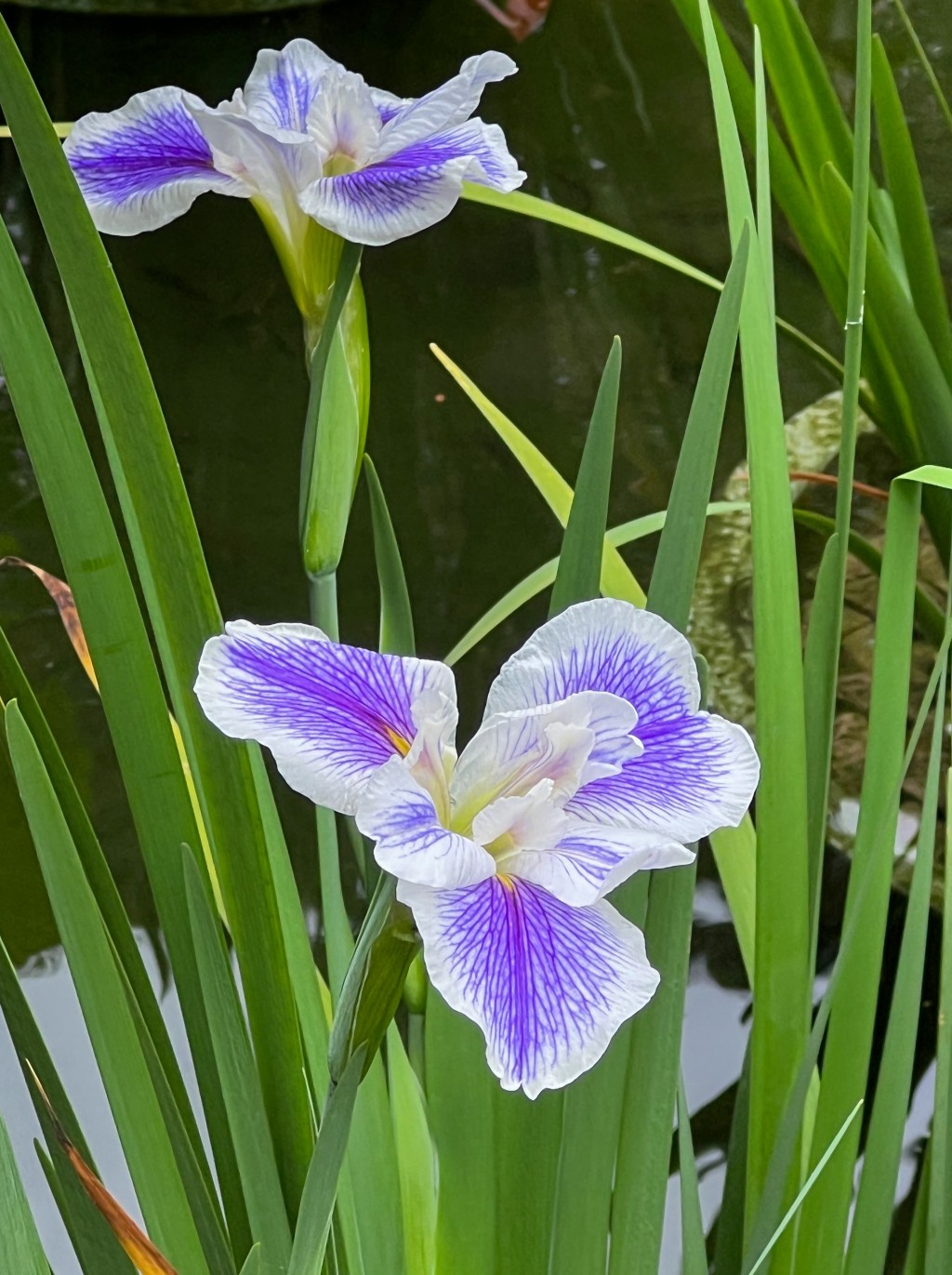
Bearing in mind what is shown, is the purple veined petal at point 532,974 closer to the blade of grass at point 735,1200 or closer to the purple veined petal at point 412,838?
the purple veined petal at point 412,838

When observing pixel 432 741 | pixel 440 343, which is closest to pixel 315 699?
pixel 432 741

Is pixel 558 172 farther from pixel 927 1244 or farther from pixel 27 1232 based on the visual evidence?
pixel 27 1232

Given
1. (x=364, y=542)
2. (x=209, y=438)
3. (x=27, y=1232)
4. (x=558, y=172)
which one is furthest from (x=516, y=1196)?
(x=558, y=172)

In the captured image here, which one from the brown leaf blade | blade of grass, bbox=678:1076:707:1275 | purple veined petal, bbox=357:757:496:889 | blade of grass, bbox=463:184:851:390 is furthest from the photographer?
blade of grass, bbox=463:184:851:390

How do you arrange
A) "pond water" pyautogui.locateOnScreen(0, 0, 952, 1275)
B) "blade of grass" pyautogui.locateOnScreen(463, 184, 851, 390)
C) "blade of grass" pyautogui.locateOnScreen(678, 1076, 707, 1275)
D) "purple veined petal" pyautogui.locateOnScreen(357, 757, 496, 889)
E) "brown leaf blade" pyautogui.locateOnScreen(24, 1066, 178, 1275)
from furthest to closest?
"pond water" pyautogui.locateOnScreen(0, 0, 952, 1275)
"blade of grass" pyautogui.locateOnScreen(463, 184, 851, 390)
"blade of grass" pyautogui.locateOnScreen(678, 1076, 707, 1275)
"brown leaf blade" pyautogui.locateOnScreen(24, 1066, 178, 1275)
"purple veined petal" pyautogui.locateOnScreen(357, 757, 496, 889)

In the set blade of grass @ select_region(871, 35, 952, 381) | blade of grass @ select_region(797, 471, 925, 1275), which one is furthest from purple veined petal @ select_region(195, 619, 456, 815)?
blade of grass @ select_region(871, 35, 952, 381)

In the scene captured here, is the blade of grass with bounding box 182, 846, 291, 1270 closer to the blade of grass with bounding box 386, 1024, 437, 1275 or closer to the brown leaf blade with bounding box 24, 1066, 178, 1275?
the brown leaf blade with bounding box 24, 1066, 178, 1275
